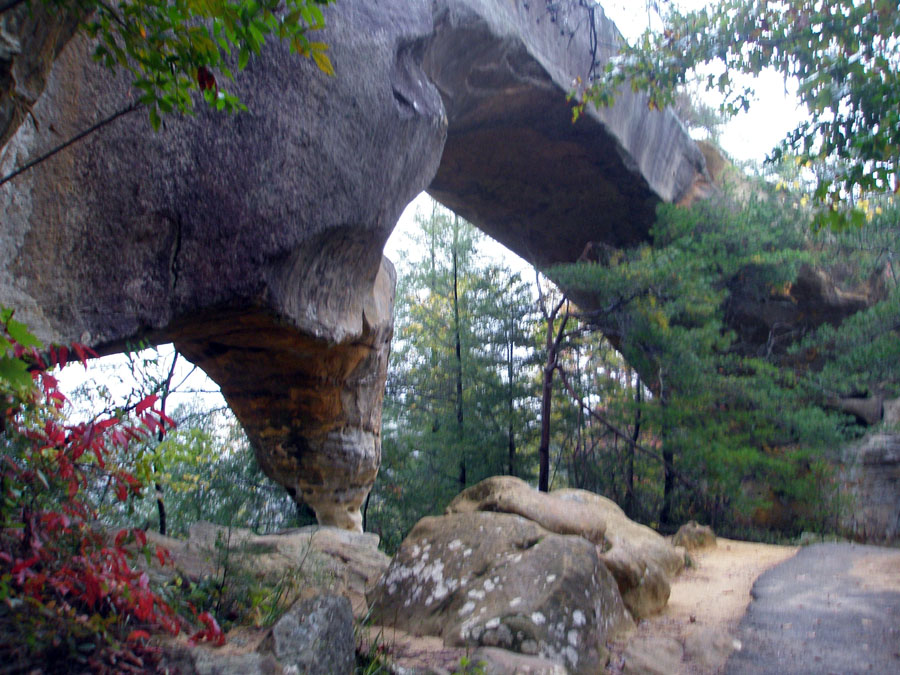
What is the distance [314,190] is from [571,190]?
7709 mm

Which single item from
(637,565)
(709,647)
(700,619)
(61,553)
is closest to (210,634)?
(61,553)

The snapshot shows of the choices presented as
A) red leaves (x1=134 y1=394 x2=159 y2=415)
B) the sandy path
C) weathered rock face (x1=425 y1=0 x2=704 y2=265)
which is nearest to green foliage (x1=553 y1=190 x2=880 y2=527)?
weathered rock face (x1=425 y1=0 x2=704 y2=265)

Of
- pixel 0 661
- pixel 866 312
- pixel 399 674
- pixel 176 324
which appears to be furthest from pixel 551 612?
pixel 866 312

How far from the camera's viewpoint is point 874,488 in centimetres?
1088

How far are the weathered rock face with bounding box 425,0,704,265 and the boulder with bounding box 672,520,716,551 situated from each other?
5.39 meters

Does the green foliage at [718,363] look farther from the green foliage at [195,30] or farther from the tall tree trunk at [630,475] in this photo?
the green foliage at [195,30]

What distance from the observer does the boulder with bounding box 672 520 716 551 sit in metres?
8.08

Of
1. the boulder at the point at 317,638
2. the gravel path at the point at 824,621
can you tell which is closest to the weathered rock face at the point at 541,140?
the boulder at the point at 317,638

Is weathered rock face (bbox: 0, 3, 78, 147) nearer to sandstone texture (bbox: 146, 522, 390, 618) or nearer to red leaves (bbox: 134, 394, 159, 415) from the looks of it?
red leaves (bbox: 134, 394, 159, 415)

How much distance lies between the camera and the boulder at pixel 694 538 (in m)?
8.08

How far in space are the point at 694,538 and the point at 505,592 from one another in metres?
5.15

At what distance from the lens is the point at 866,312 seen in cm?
1075

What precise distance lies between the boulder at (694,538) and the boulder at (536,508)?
10.0 feet

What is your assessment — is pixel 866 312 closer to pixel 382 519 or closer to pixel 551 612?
pixel 382 519
